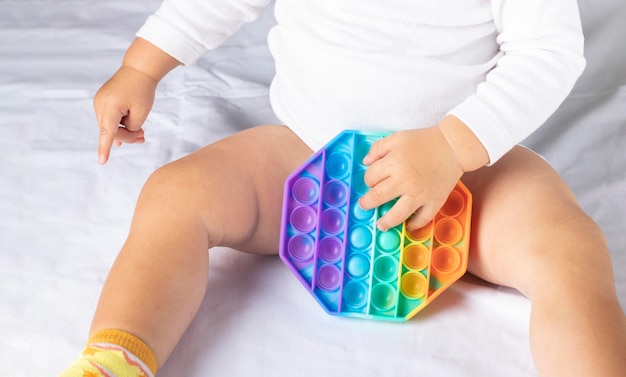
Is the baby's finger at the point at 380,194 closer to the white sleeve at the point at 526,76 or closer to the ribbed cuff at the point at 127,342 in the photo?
the white sleeve at the point at 526,76

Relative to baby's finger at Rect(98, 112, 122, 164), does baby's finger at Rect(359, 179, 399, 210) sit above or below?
above

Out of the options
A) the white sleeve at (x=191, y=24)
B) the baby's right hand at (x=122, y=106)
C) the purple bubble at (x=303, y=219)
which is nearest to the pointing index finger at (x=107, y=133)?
the baby's right hand at (x=122, y=106)

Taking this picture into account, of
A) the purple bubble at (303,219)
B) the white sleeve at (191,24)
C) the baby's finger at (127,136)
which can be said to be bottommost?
the purple bubble at (303,219)

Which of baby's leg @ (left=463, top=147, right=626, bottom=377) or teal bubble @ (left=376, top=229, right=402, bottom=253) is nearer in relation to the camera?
baby's leg @ (left=463, top=147, right=626, bottom=377)

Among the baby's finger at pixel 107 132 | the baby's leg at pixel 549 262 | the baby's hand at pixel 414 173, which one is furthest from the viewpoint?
the baby's finger at pixel 107 132

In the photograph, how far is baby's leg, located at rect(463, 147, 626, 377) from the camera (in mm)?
681

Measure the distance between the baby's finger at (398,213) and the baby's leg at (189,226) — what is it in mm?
125

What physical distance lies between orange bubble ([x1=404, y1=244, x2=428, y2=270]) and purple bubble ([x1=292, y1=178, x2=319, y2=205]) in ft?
0.35

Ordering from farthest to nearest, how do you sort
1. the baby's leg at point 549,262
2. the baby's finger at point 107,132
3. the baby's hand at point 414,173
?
1. the baby's finger at point 107,132
2. the baby's hand at point 414,173
3. the baby's leg at point 549,262

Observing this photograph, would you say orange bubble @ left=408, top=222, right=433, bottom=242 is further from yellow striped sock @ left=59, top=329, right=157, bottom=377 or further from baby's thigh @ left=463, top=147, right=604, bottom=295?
yellow striped sock @ left=59, top=329, right=157, bottom=377

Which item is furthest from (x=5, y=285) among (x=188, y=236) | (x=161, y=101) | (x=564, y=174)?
(x=564, y=174)

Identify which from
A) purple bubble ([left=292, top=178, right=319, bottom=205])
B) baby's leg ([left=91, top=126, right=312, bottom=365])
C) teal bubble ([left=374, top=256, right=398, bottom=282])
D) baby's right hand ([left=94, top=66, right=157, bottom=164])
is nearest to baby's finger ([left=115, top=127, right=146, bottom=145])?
baby's right hand ([left=94, top=66, right=157, bottom=164])

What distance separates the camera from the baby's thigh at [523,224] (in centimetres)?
76

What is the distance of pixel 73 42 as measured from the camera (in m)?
1.38
